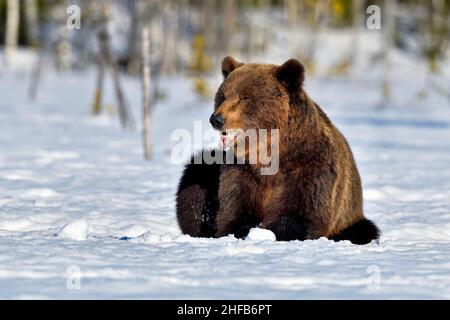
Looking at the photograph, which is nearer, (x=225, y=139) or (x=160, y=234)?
(x=225, y=139)

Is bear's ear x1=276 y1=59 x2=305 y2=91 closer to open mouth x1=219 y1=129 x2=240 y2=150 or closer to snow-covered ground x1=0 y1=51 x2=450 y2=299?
open mouth x1=219 y1=129 x2=240 y2=150

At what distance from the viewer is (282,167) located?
5.96 metres

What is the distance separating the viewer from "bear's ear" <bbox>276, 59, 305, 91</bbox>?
6.05 m

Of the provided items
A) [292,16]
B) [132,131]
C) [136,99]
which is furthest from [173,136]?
[292,16]

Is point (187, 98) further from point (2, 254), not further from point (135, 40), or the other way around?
point (2, 254)

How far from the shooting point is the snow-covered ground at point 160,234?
4246mm

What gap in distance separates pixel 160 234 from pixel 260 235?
124cm

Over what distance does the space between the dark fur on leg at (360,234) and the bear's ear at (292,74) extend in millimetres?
1237

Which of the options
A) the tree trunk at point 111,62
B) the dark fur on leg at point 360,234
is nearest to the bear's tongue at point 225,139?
the dark fur on leg at point 360,234

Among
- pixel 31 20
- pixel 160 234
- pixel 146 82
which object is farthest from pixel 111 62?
pixel 31 20

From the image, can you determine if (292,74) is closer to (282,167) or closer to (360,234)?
(282,167)

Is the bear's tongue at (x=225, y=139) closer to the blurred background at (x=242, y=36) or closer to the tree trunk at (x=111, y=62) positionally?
the tree trunk at (x=111, y=62)

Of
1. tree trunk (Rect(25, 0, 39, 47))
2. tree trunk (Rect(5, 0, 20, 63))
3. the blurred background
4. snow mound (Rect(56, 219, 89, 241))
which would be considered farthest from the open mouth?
tree trunk (Rect(25, 0, 39, 47))
